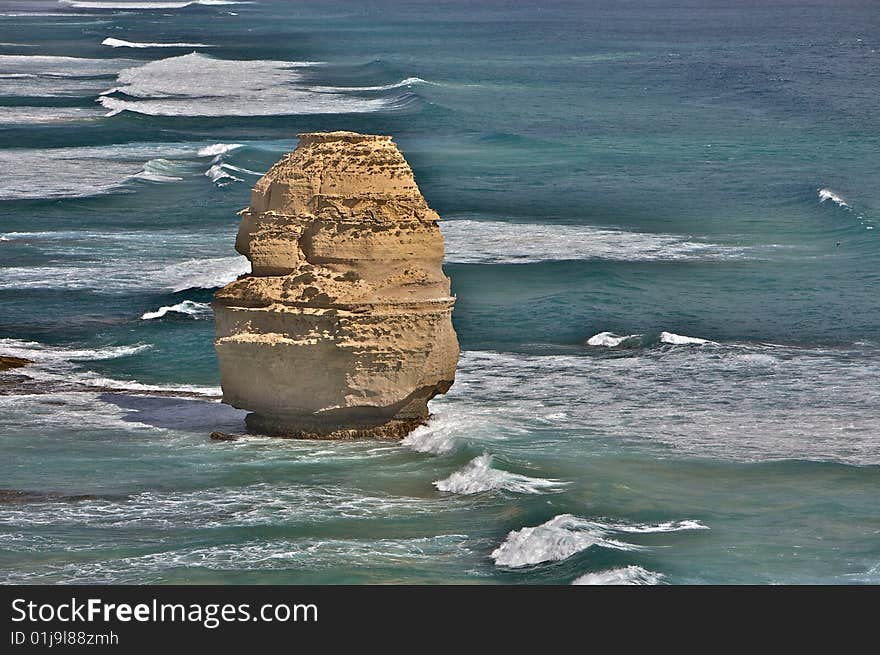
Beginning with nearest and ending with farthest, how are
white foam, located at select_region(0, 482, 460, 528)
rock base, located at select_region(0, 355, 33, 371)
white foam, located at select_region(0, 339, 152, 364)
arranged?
white foam, located at select_region(0, 482, 460, 528), rock base, located at select_region(0, 355, 33, 371), white foam, located at select_region(0, 339, 152, 364)

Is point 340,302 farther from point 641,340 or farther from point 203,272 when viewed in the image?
point 203,272

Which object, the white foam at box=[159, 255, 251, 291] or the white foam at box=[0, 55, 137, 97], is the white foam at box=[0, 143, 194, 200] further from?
the white foam at box=[0, 55, 137, 97]

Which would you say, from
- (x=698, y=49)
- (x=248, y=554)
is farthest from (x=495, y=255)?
(x=698, y=49)

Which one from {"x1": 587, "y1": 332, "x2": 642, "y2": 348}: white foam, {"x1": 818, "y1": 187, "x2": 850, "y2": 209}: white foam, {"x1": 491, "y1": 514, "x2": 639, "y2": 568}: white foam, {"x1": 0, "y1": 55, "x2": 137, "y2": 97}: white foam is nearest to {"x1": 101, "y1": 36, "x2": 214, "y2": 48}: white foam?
{"x1": 0, "y1": 55, "x2": 137, "y2": 97}: white foam

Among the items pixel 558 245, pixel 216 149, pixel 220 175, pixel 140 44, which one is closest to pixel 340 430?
pixel 558 245

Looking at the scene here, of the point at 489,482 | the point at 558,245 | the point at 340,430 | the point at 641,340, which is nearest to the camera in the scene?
the point at 489,482

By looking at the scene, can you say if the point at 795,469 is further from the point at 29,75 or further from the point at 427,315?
the point at 29,75
